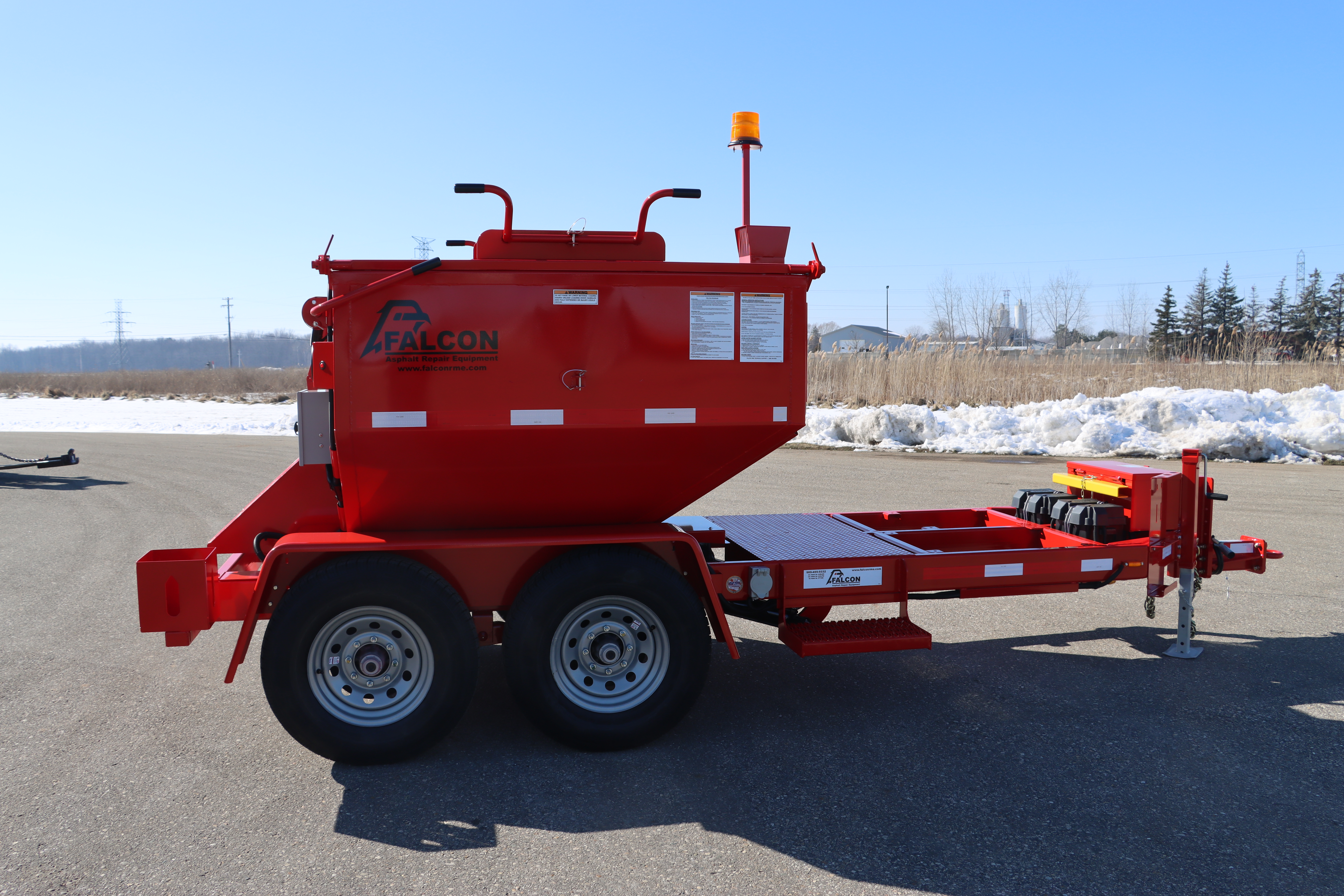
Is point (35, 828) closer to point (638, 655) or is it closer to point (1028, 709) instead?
point (638, 655)

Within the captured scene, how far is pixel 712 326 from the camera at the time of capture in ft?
14.6

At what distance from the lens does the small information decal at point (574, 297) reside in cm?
430

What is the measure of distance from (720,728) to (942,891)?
1.67 m

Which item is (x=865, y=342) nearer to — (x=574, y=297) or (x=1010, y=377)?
(x=1010, y=377)

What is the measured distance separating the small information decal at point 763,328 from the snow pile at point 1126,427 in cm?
1349

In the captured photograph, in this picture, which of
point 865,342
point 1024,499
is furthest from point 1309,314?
point 1024,499

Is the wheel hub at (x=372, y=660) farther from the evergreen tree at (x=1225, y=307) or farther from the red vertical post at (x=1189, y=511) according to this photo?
the evergreen tree at (x=1225, y=307)

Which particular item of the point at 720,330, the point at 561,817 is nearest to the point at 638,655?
the point at 561,817

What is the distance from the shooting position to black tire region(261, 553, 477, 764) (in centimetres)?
421

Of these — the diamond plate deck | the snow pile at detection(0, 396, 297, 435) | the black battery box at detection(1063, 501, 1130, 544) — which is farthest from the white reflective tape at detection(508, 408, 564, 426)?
the snow pile at detection(0, 396, 297, 435)

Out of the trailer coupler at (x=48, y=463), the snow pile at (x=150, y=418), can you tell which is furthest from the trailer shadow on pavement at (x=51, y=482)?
the snow pile at (x=150, y=418)

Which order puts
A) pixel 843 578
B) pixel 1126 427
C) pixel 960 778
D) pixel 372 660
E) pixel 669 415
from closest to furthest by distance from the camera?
pixel 960 778
pixel 372 660
pixel 669 415
pixel 843 578
pixel 1126 427

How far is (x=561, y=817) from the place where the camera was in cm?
381

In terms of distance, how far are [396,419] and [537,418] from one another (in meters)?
0.65
